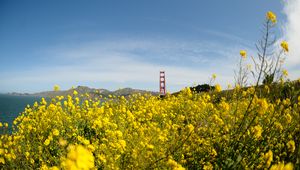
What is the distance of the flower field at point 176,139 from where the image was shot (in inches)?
107

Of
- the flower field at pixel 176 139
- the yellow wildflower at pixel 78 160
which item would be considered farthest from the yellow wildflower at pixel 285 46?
the yellow wildflower at pixel 78 160

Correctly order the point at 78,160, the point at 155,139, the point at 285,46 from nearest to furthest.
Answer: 1. the point at 78,160
2. the point at 285,46
3. the point at 155,139

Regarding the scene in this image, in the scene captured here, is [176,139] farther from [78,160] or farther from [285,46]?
[78,160]

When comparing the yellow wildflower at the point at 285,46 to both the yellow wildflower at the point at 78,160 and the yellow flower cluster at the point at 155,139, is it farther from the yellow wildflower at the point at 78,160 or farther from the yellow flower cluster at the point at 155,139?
the yellow wildflower at the point at 78,160

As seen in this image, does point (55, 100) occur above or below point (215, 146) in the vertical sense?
above

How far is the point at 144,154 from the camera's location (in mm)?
3867

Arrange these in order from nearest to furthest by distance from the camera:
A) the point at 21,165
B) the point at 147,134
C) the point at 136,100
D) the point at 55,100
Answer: the point at 21,165 → the point at 147,134 → the point at 55,100 → the point at 136,100

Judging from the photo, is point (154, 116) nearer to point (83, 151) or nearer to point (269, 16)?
point (269, 16)

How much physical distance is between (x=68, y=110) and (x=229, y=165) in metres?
5.32

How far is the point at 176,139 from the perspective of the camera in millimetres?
3848

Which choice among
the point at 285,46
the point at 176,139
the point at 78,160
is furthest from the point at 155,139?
the point at 78,160

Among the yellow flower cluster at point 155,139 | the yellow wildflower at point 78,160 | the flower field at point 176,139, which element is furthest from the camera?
the yellow flower cluster at point 155,139

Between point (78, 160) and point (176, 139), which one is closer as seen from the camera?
point (78, 160)

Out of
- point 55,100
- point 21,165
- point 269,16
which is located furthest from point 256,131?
point 55,100
